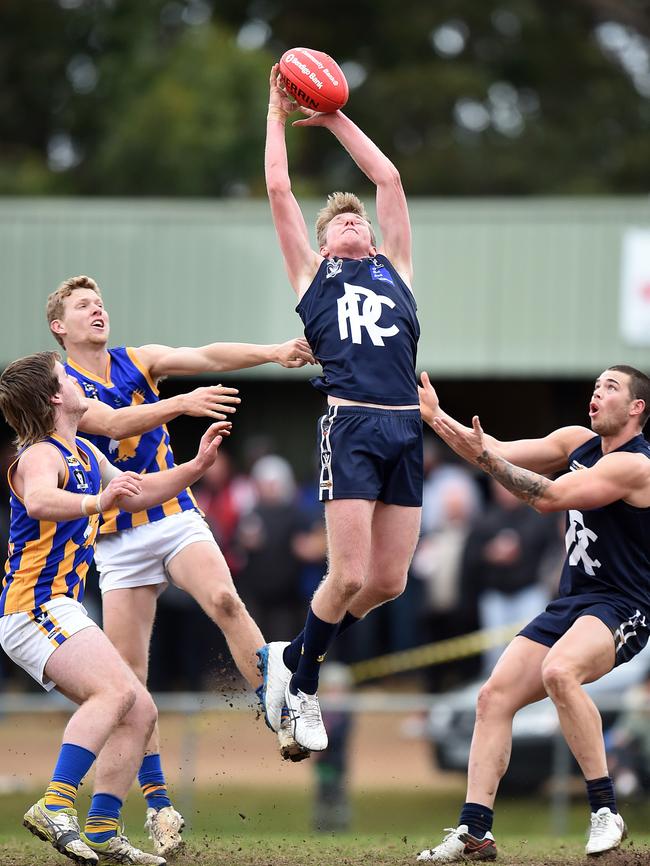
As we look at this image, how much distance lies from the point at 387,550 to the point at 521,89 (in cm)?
3238

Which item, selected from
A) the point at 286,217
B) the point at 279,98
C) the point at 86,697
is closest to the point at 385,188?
the point at 286,217

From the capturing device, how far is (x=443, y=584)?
14.9 m

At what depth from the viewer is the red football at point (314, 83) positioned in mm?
7984

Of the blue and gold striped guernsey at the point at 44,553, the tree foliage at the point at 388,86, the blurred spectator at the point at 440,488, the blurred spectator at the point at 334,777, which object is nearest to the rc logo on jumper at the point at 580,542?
the blue and gold striped guernsey at the point at 44,553

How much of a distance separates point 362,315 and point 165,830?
10.1 feet

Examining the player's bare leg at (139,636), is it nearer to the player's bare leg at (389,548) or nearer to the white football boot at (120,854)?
the white football boot at (120,854)

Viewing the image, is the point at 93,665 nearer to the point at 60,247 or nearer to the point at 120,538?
the point at 120,538

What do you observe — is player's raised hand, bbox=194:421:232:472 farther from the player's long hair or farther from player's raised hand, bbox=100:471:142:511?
the player's long hair

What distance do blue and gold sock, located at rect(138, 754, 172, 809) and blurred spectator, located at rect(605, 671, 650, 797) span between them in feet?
13.8

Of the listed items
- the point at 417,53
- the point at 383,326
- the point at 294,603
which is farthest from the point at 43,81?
the point at 383,326

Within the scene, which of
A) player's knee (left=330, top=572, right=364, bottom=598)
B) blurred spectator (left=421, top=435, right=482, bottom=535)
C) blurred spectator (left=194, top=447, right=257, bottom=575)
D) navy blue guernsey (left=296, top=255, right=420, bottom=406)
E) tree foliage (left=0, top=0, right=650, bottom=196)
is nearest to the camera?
player's knee (left=330, top=572, right=364, bottom=598)

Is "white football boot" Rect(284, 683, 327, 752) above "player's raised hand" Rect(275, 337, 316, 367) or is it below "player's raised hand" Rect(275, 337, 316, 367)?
below

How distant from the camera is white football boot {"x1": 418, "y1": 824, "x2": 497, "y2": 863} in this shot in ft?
25.0

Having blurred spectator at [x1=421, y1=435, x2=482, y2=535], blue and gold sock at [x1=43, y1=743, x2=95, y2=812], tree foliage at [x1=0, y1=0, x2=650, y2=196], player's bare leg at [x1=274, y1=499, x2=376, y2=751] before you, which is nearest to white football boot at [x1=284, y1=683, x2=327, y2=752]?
player's bare leg at [x1=274, y1=499, x2=376, y2=751]
